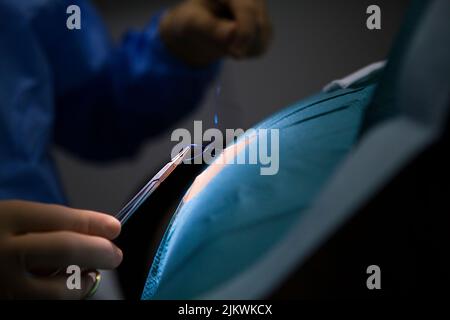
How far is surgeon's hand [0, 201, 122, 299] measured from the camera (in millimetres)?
374

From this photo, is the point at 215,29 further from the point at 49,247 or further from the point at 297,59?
the point at 49,247

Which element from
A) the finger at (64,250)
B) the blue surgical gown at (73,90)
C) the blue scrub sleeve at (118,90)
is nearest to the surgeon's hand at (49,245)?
the finger at (64,250)

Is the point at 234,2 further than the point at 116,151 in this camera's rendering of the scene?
No

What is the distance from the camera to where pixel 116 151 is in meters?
0.88

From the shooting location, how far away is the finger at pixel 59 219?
378mm

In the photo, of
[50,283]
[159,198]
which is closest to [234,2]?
[159,198]

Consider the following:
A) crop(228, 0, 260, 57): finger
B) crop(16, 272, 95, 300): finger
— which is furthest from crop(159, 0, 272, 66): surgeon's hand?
crop(16, 272, 95, 300): finger

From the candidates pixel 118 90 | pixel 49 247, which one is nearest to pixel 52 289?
pixel 49 247

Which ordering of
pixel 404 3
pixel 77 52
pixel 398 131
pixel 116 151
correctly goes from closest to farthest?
1. pixel 398 131
2. pixel 404 3
3. pixel 77 52
4. pixel 116 151

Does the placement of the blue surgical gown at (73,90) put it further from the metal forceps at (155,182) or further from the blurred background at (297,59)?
the metal forceps at (155,182)

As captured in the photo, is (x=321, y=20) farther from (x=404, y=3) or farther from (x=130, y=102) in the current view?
(x=130, y=102)

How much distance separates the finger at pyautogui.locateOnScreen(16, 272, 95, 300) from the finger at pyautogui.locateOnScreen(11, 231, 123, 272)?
2 centimetres
